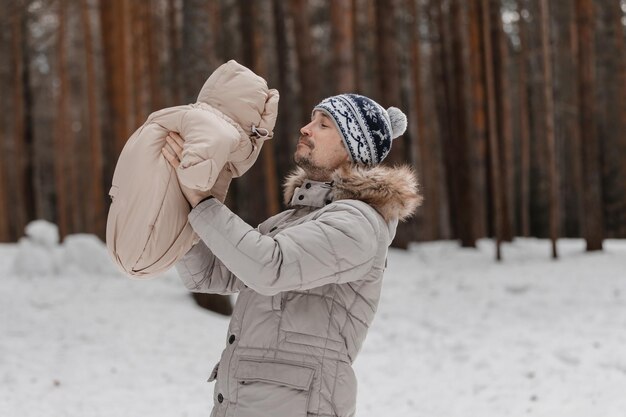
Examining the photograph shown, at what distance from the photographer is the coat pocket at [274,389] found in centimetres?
191

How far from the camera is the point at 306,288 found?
1.89m

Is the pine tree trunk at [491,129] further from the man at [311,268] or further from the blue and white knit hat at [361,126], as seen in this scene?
the man at [311,268]

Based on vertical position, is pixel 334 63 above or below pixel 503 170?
above

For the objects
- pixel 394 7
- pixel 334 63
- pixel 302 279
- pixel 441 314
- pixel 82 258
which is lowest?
pixel 441 314

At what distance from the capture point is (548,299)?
28.4ft

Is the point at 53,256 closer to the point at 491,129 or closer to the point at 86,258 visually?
the point at 86,258

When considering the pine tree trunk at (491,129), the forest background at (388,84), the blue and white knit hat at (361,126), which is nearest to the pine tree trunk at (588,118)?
the forest background at (388,84)

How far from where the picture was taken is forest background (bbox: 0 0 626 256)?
11.0m

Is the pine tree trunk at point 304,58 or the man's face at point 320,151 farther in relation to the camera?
the pine tree trunk at point 304,58

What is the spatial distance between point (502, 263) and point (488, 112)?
2599 millimetres

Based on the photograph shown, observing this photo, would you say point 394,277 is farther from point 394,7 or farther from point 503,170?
point 394,7

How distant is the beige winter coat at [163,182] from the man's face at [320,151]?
Answer: 22cm

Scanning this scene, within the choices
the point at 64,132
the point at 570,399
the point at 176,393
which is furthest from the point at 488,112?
the point at 64,132

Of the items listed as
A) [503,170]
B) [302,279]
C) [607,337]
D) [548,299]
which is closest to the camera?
[302,279]
